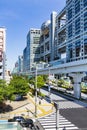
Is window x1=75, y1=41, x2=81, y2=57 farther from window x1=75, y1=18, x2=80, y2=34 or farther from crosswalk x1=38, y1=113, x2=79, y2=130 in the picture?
crosswalk x1=38, y1=113, x2=79, y2=130

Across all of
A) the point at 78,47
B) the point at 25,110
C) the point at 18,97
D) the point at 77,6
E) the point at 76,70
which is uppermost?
the point at 77,6

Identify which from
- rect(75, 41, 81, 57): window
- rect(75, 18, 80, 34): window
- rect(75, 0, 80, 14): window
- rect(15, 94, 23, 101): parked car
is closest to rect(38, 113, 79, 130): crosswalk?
rect(15, 94, 23, 101): parked car

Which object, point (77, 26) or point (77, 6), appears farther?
point (77, 6)

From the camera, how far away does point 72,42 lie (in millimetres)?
156000

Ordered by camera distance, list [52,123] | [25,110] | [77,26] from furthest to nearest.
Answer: [77,26] → [25,110] → [52,123]

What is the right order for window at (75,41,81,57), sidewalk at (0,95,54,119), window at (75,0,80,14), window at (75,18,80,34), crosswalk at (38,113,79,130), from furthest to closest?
window at (75,0,80,14) < window at (75,41,81,57) < window at (75,18,80,34) < sidewalk at (0,95,54,119) < crosswalk at (38,113,79,130)

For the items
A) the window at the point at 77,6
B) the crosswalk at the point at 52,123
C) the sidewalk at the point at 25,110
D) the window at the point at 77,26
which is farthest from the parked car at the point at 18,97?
the window at the point at 77,6

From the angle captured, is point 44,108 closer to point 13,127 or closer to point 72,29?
point 13,127

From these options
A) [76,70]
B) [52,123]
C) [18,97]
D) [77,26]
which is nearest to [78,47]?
[77,26]

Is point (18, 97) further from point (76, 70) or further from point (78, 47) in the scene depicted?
point (78, 47)

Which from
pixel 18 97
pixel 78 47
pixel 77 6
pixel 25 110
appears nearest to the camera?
pixel 25 110

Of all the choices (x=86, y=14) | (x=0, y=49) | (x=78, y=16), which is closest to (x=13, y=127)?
(x=0, y=49)

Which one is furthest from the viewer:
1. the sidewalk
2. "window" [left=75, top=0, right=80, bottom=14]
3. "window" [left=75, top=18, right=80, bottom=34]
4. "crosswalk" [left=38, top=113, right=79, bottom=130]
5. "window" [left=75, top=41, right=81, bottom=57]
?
"window" [left=75, top=0, right=80, bottom=14]

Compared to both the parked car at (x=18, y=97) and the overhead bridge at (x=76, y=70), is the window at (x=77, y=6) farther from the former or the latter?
the parked car at (x=18, y=97)
